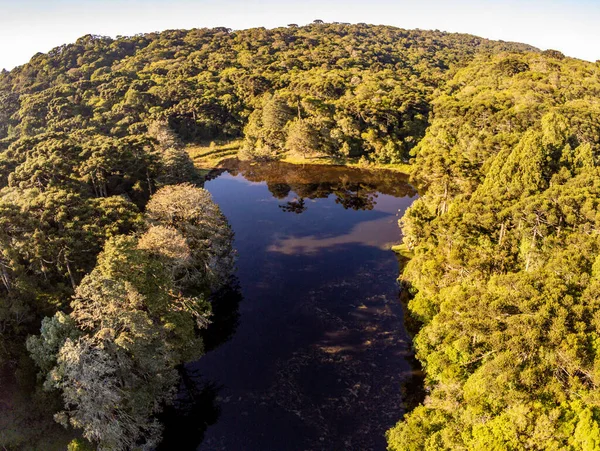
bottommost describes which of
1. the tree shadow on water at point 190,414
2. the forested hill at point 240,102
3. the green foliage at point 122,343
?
the tree shadow on water at point 190,414

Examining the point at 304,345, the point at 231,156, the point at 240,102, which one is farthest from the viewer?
the point at 240,102

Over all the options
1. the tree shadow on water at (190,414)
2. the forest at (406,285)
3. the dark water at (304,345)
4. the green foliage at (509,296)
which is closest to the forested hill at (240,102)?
the forest at (406,285)

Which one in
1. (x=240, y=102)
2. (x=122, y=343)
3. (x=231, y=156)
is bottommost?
(x=122, y=343)

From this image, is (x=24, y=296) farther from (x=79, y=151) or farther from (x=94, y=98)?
(x=94, y=98)

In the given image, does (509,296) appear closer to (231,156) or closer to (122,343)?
(122,343)

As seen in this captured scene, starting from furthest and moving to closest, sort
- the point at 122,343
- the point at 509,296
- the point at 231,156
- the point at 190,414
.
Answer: the point at 231,156 < the point at 190,414 < the point at 122,343 < the point at 509,296

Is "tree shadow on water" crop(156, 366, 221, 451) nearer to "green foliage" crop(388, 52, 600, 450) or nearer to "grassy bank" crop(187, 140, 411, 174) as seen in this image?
"green foliage" crop(388, 52, 600, 450)

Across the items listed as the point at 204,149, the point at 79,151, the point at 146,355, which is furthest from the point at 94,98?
the point at 146,355

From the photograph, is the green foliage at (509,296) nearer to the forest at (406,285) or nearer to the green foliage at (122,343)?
the forest at (406,285)

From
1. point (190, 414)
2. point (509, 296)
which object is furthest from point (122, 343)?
point (509, 296)
